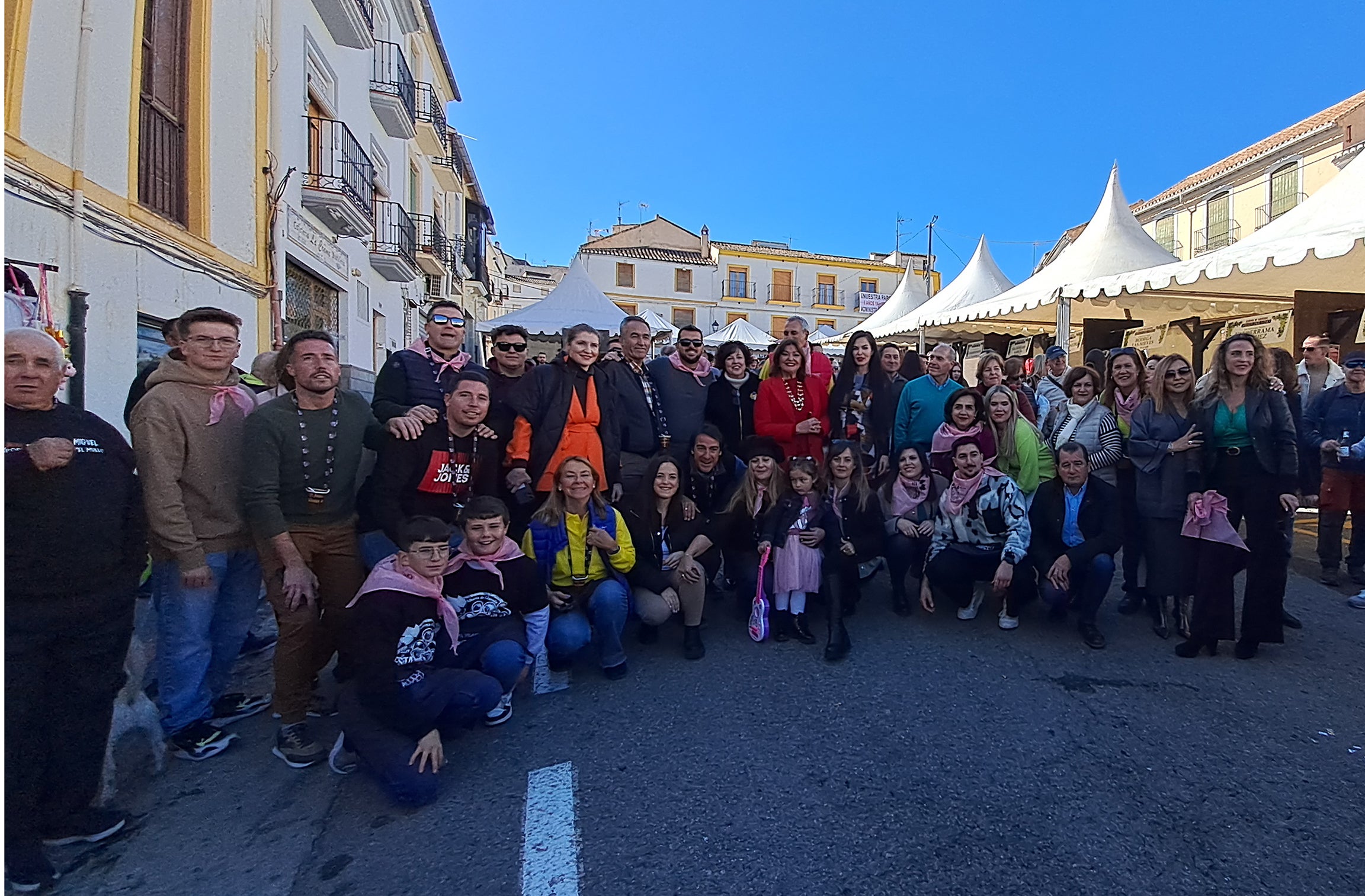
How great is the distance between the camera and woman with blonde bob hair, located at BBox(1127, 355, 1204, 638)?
404 cm

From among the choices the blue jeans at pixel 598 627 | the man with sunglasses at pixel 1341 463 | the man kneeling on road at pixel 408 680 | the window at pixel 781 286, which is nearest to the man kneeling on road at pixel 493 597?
the man kneeling on road at pixel 408 680

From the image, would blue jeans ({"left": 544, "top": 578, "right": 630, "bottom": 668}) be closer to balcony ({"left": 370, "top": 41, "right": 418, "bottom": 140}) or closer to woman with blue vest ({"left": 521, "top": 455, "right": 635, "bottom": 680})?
woman with blue vest ({"left": 521, "top": 455, "right": 635, "bottom": 680})

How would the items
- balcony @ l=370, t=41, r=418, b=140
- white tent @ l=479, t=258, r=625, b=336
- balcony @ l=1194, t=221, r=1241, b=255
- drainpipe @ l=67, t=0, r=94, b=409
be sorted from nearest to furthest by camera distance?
drainpipe @ l=67, t=0, r=94, b=409 < white tent @ l=479, t=258, r=625, b=336 < balcony @ l=370, t=41, r=418, b=140 < balcony @ l=1194, t=221, r=1241, b=255

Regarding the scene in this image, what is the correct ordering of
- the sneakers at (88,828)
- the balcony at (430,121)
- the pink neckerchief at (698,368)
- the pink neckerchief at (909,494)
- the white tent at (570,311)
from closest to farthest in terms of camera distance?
the sneakers at (88,828) → the pink neckerchief at (909,494) → the pink neckerchief at (698,368) → the white tent at (570,311) → the balcony at (430,121)

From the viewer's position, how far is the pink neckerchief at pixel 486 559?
125 inches

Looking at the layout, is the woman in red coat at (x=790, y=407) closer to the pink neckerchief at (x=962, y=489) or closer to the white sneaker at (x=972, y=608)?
the pink neckerchief at (x=962, y=489)

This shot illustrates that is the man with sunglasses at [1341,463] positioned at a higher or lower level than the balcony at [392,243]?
lower

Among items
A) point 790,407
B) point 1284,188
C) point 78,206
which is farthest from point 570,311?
point 1284,188

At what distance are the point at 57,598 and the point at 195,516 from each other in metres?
0.68

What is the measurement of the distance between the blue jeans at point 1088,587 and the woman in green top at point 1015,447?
1.80ft

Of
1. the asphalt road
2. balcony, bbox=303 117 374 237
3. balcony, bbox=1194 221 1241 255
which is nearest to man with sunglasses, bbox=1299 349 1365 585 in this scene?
the asphalt road

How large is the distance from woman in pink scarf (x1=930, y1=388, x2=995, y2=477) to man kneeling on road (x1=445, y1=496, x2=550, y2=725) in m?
2.88

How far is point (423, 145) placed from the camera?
17750 mm

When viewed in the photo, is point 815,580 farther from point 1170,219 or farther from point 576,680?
point 1170,219
